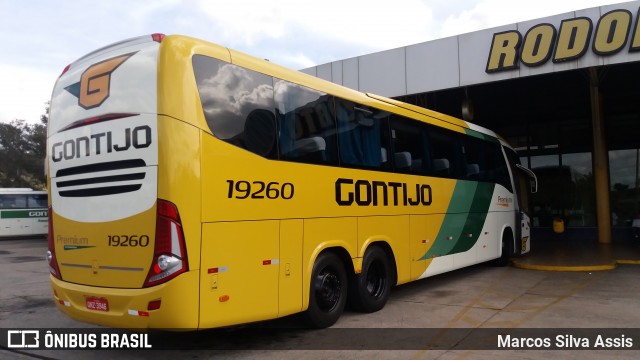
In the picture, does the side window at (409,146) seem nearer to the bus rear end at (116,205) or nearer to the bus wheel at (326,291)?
the bus wheel at (326,291)

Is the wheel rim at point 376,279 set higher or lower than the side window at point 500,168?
lower

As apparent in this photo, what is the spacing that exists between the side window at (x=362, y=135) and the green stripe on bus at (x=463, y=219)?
7.54 feet

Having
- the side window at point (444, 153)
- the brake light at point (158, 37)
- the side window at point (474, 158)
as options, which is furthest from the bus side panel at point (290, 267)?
the side window at point (474, 158)

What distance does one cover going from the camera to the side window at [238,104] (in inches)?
200

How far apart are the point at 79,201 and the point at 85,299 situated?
1.06m

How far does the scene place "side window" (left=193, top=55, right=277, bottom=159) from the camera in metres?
5.09

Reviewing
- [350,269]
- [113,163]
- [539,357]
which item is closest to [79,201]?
[113,163]

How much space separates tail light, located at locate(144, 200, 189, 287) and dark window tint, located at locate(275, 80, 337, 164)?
5.34ft

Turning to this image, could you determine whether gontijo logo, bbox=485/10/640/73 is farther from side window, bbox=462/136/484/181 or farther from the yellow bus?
the yellow bus

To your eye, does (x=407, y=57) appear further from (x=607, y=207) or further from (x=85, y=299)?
(x=85, y=299)

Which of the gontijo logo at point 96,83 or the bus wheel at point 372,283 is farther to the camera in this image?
the bus wheel at point 372,283

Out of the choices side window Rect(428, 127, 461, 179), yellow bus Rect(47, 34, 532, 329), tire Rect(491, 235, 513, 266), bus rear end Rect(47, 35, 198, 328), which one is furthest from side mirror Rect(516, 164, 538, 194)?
bus rear end Rect(47, 35, 198, 328)

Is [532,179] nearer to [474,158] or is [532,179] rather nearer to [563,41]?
[563,41]

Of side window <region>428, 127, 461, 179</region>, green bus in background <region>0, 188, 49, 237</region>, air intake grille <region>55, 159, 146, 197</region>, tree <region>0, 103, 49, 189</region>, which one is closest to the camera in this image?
air intake grille <region>55, 159, 146, 197</region>
